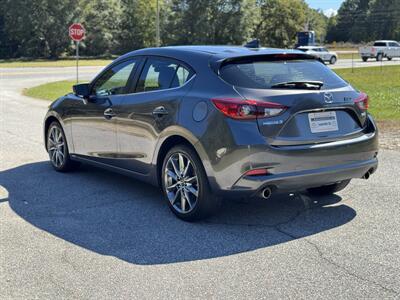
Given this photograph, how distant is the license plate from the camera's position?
4.86 meters

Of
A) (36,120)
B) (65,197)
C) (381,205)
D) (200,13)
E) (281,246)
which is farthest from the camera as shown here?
(200,13)

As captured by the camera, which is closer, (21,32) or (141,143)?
(141,143)

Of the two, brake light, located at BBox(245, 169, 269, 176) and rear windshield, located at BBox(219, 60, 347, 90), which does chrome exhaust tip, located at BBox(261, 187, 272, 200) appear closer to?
brake light, located at BBox(245, 169, 269, 176)

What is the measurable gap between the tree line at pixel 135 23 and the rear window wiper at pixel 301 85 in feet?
201

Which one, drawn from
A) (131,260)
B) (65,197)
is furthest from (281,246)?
(65,197)

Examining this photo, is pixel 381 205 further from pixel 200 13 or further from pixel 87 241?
pixel 200 13

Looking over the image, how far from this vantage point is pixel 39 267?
4160mm

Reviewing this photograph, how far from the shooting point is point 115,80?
6.50 meters

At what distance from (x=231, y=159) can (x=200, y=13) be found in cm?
6660

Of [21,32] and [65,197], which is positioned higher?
[21,32]

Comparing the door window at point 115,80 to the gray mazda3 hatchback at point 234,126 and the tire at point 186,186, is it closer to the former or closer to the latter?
the gray mazda3 hatchback at point 234,126

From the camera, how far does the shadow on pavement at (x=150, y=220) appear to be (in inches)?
179

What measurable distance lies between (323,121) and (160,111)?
5.25 ft

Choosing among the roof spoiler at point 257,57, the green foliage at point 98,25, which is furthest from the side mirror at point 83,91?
the green foliage at point 98,25
